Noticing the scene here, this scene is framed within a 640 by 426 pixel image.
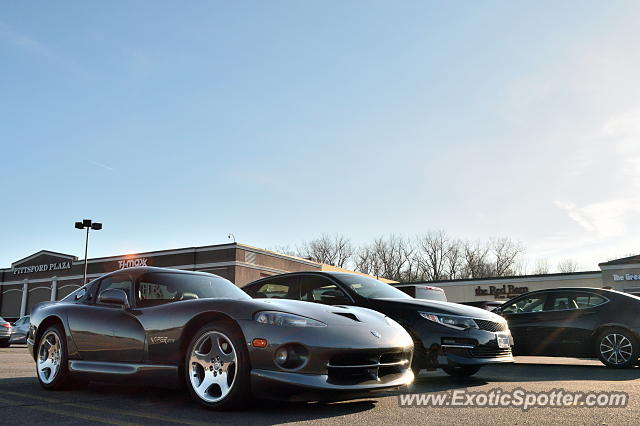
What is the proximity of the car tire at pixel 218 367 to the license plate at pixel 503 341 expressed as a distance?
390cm

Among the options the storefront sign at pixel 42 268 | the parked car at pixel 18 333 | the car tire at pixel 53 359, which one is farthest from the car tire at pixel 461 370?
the storefront sign at pixel 42 268

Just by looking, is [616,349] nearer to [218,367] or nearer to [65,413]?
[218,367]

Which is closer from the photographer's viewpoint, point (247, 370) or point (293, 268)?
point (247, 370)

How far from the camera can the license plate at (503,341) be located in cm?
702

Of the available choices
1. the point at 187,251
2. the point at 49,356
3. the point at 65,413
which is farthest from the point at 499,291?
the point at 65,413

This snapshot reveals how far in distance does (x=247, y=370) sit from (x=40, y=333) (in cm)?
334

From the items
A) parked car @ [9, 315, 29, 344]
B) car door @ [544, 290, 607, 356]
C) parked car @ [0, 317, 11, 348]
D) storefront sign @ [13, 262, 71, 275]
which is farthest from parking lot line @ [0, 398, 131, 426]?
storefront sign @ [13, 262, 71, 275]

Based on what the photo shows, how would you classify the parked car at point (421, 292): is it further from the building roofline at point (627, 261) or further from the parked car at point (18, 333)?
the building roofline at point (627, 261)

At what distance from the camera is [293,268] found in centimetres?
4641

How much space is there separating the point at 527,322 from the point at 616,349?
58.5 inches

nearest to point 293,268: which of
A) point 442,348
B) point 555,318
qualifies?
point 555,318

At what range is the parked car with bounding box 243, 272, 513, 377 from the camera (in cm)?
668

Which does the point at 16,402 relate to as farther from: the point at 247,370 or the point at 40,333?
the point at 247,370

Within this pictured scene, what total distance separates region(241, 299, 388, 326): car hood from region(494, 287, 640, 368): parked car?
5801 mm
